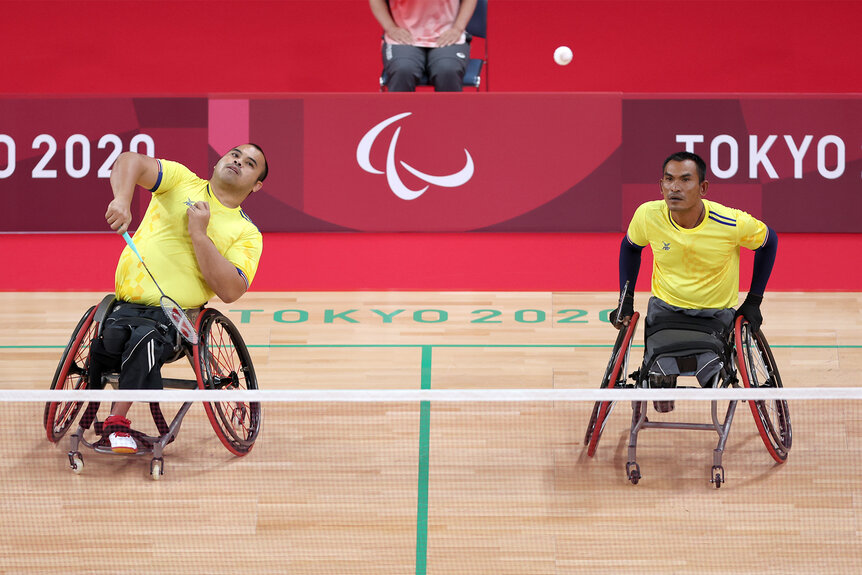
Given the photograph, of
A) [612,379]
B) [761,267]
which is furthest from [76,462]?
[761,267]

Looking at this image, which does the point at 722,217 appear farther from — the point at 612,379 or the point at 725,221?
the point at 612,379

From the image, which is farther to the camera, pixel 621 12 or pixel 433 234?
pixel 621 12

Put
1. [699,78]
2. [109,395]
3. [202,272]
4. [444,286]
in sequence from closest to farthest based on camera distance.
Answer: [109,395], [202,272], [444,286], [699,78]

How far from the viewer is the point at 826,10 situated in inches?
415

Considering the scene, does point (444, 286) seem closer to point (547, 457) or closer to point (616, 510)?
point (547, 457)

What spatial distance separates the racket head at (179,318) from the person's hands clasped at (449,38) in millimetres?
4182

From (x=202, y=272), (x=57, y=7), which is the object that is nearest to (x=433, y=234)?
(x=202, y=272)

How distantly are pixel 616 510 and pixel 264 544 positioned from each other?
1.32 metres

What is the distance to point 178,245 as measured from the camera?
477cm

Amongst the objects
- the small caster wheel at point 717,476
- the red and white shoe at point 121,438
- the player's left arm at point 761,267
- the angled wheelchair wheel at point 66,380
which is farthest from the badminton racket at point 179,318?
the player's left arm at point 761,267

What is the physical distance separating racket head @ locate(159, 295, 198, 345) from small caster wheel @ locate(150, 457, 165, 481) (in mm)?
500

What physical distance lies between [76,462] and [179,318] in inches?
28.4

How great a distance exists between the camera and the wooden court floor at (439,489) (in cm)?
385

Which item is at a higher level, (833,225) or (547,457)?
(833,225)
